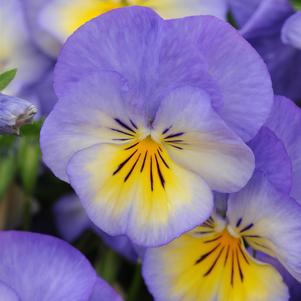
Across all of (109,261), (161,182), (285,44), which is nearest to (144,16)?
(161,182)

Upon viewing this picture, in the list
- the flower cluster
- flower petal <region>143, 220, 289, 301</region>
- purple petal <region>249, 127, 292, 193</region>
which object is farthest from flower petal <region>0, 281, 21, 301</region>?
purple petal <region>249, 127, 292, 193</region>

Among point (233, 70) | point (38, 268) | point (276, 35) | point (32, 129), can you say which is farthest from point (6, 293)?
point (276, 35)

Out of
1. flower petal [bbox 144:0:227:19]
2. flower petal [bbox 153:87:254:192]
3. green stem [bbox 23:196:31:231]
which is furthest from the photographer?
green stem [bbox 23:196:31:231]

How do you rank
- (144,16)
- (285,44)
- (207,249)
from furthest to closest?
(285,44) < (207,249) < (144,16)

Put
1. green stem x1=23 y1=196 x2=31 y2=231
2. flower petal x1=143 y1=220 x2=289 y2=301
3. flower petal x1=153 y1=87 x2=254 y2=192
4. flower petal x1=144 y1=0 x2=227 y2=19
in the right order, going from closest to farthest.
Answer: flower petal x1=153 y1=87 x2=254 y2=192
flower petal x1=143 y1=220 x2=289 y2=301
flower petal x1=144 y1=0 x2=227 y2=19
green stem x1=23 y1=196 x2=31 y2=231

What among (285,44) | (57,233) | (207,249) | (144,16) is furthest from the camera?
(57,233)

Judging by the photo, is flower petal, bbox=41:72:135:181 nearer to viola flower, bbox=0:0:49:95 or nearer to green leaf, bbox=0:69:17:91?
green leaf, bbox=0:69:17:91

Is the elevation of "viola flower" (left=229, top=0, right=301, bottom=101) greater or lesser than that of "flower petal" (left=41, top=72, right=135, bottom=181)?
lesser

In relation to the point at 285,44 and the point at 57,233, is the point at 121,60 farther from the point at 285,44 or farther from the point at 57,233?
the point at 57,233

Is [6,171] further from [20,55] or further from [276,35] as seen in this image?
[276,35]
